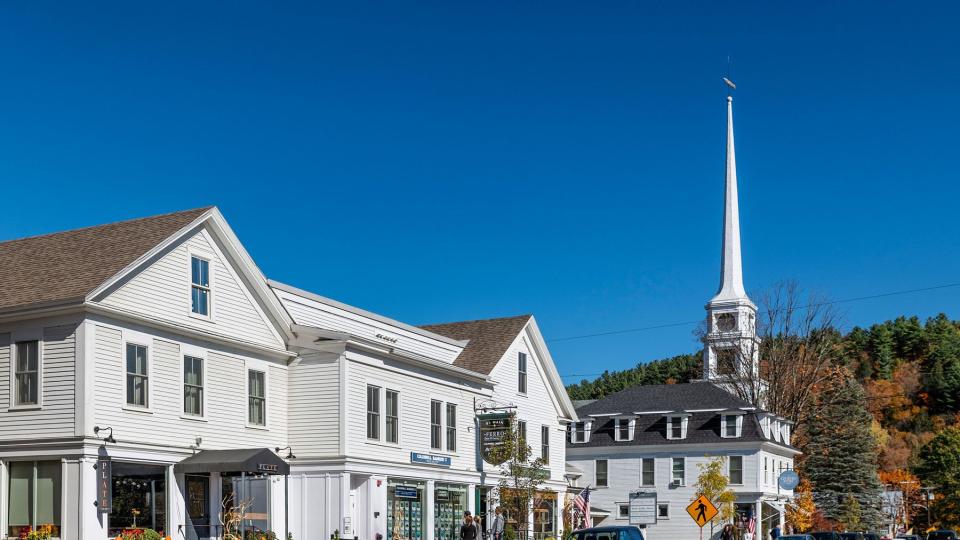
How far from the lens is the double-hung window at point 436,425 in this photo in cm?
4422

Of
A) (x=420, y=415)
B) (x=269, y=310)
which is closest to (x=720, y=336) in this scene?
(x=420, y=415)

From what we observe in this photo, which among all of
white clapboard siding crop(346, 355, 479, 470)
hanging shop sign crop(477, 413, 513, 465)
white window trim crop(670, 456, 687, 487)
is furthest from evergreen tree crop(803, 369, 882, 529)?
white clapboard siding crop(346, 355, 479, 470)

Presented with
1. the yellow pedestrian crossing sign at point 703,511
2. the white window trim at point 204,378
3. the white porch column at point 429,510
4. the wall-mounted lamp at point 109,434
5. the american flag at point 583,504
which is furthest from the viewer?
the american flag at point 583,504

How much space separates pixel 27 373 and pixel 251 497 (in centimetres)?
772

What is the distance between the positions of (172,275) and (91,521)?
23.5 ft

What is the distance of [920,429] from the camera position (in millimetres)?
139125

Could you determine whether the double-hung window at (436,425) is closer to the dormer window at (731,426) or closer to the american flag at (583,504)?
the american flag at (583,504)

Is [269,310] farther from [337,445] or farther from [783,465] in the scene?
[783,465]

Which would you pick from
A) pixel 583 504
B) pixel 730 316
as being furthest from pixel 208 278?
pixel 730 316

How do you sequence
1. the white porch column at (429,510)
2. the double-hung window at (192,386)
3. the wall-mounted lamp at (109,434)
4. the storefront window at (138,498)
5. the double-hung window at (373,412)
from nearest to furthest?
the wall-mounted lamp at (109,434), the storefront window at (138,498), the double-hung window at (192,386), the double-hung window at (373,412), the white porch column at (429,510)

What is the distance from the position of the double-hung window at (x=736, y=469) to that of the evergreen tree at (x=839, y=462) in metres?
14.8

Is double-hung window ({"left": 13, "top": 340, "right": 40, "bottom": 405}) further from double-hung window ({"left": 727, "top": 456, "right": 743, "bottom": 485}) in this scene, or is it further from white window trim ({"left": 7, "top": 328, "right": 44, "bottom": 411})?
double-hung window ({"left": 727, "top": 456, "right": 743, "bottom": 485})

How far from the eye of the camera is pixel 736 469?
241 feet

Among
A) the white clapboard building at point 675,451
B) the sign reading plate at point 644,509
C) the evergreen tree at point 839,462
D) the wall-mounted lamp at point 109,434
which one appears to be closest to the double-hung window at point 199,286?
the wall-mounted lamp at point 109,434
